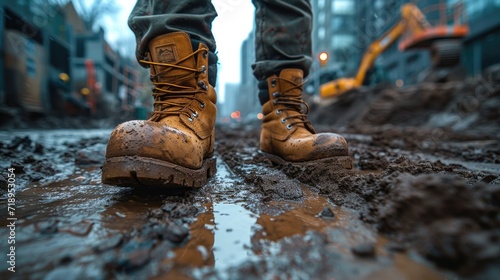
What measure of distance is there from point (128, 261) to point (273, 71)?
115 cm

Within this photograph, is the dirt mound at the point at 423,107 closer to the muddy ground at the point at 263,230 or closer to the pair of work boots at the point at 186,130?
the pair of work boots at the point at 186,130

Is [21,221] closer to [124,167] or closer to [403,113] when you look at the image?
[124,167]

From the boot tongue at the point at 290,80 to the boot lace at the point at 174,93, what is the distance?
0.47 meters

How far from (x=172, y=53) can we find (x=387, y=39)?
1019cm

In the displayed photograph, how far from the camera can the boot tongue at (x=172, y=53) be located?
1.03m

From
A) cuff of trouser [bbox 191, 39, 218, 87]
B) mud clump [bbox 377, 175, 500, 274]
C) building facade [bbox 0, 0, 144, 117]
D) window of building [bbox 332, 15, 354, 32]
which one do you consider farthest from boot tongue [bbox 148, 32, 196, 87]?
window of building [bbox 332, 15, 354, 32]

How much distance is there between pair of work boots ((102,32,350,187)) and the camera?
0.86 m

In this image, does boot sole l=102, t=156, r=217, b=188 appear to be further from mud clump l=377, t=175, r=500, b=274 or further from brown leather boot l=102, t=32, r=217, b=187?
mud clump l=377, t=175, r=500, b=274

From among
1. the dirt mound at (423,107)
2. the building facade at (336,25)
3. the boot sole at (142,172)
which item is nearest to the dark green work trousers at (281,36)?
the boot sole at (142,172)

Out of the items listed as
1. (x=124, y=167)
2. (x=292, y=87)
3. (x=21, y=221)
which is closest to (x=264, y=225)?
(x=124, y=167)

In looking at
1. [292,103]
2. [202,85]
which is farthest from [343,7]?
[202,85]

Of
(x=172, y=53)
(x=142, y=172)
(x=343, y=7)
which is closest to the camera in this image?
(x=142, y=172)

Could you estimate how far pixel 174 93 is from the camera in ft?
3.57

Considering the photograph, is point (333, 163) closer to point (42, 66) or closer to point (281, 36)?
point (281, 36)
